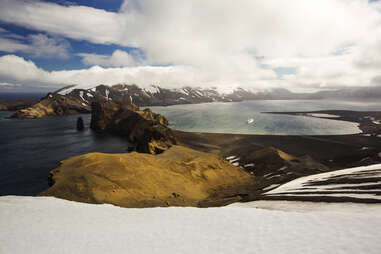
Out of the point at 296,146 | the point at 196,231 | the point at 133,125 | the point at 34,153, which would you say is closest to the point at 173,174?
the point at 196,231

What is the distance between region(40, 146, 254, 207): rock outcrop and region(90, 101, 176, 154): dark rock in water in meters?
26.0

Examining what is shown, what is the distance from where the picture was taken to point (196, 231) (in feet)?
28.1

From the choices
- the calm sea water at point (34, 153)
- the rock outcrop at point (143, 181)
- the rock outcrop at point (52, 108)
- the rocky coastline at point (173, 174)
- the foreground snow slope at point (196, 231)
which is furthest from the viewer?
the rock outcrop at point (52, 108)

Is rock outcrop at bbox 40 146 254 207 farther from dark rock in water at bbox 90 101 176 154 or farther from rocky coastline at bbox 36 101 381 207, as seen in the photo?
dark rock in water at bbox 90 101 176 154

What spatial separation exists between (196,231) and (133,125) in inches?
3374

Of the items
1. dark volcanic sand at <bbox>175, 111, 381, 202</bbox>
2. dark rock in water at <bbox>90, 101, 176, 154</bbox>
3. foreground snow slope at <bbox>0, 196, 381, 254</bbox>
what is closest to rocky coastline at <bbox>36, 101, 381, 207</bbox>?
dark rock in water at <bbox>90, 101, 176, 154</bbox>

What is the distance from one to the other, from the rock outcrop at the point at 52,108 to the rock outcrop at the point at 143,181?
529 feet

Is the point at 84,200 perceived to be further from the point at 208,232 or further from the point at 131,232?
the point at 208,232

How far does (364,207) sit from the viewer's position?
912 centimetres

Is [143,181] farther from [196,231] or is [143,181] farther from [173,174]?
[196,231]

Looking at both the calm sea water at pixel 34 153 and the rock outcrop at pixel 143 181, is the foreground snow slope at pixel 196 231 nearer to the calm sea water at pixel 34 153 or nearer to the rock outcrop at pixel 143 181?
the rock outcrop at pixel 143 181

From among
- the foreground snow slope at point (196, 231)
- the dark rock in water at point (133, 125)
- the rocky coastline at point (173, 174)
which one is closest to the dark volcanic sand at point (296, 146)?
the rocky coastline at point (173, 174)

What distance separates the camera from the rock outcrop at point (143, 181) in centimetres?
1761

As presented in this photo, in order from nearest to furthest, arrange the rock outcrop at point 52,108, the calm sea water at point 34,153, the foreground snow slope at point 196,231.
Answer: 1. the foreground snow slope at point 196,231
2. the calm sea water at point 34,153
3. the rock outcrop at point 52,108
